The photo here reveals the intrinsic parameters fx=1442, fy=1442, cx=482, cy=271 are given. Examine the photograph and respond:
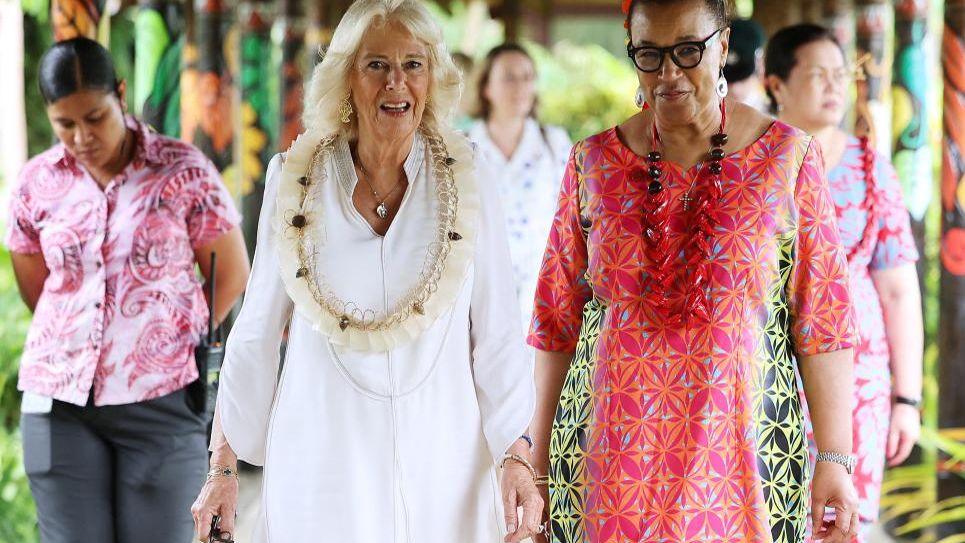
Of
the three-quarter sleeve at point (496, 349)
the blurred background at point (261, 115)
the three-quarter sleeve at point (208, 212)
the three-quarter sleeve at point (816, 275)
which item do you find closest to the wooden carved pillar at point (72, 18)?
the blurred background at point (261, 115)

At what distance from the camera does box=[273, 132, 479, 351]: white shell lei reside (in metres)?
3.16

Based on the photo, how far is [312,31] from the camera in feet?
52.0

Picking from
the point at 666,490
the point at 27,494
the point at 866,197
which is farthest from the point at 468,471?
the point at 27,494

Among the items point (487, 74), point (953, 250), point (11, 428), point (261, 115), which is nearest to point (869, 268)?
point (953, 250)

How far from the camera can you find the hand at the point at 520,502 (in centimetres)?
316

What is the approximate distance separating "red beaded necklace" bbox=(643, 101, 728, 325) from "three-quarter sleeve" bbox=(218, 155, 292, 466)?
2.73 feet

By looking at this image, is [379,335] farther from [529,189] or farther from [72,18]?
[529,189]

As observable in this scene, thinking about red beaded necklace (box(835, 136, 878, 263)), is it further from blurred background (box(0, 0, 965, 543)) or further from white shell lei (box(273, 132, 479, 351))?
white shell lei (box(273, 132, 479, 351))

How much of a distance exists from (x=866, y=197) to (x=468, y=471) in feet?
6.28

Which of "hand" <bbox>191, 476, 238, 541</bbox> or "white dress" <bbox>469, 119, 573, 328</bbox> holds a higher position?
"white dress" <bbox>469, 119, 573, 328</bbox>

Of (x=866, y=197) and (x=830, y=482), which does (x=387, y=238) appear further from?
(x=866, y=197)

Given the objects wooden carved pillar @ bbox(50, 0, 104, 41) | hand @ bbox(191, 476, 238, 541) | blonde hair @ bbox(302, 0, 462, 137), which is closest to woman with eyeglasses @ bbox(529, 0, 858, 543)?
blonde hair @ bbox(302, 0, 462, 137)

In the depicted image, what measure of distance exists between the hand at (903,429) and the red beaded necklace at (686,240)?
189 cm

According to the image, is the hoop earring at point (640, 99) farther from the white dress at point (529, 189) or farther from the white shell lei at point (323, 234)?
the white dress at point (529, 189)
